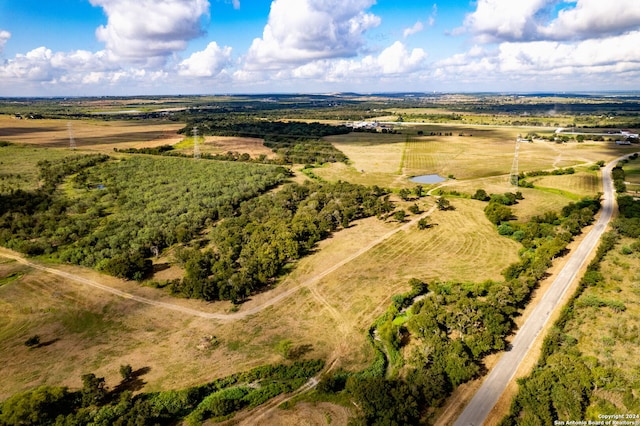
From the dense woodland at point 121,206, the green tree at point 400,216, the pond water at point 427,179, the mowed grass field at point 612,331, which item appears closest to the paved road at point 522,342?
the mowed grass field at point 612,331

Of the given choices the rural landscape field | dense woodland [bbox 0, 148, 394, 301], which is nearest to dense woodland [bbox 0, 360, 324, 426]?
the rural landscape field

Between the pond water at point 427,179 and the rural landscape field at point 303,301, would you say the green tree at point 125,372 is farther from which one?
the pond water at point 427,179

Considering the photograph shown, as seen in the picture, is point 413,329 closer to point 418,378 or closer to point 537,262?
point 418,378

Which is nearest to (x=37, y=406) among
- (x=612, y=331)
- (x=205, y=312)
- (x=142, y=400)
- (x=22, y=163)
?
(x=142, y=400)

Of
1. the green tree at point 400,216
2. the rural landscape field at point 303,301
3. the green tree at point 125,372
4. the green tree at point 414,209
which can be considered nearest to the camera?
the rural landscape field at point 303,301

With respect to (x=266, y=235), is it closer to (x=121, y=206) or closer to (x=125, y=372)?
(x=125, y=372)

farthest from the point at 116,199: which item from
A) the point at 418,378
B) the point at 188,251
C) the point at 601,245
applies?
the point at 601,245
